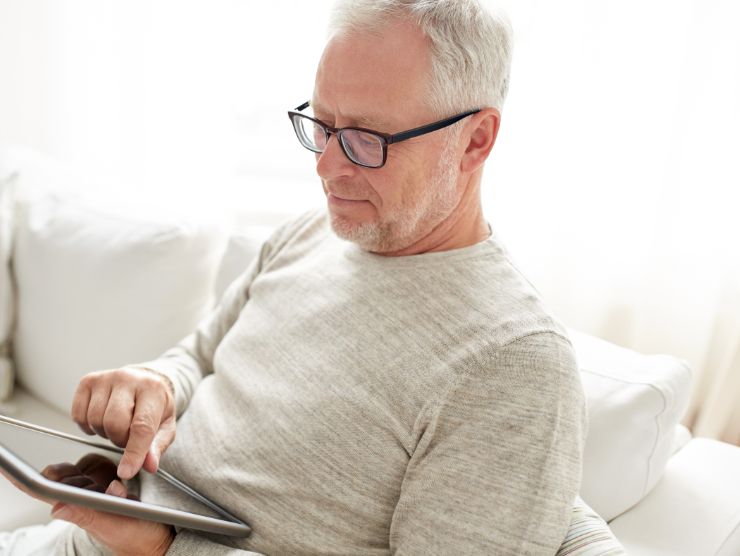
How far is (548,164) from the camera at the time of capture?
1.95 metres

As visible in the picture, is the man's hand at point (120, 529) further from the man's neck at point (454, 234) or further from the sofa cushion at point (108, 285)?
the sofa cushion at point (108, 285)

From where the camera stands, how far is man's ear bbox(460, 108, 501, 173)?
112 cm

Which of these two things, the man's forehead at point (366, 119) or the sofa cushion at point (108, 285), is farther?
the sofa cushion at point (108, 285)

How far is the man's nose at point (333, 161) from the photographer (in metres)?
1.11

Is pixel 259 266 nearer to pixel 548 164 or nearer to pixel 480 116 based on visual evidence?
pixel 480 116

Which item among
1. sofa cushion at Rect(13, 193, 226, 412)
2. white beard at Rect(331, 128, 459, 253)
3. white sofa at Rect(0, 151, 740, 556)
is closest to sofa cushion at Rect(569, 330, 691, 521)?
white sofa at Rect(0, 151, 740, 556)

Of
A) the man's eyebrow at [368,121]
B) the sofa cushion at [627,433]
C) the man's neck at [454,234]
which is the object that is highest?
the man's eyebrow at [368,121]

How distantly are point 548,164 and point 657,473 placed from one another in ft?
3.03

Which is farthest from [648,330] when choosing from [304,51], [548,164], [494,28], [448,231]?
[304,51]

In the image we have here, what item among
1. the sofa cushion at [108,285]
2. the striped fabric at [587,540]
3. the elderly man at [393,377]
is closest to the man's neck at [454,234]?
the elderly man at [393,377]

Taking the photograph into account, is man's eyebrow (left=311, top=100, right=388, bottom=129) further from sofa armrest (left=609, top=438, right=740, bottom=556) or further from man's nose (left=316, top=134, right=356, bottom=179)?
sofa armrest (left=609, top=438, right=740, bottom=556)

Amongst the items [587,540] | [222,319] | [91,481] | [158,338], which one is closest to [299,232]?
[222,319]

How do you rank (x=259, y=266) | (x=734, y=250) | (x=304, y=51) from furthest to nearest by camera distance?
(x=304, y=51)
(x=734, y=250)
(x=259, y=266)

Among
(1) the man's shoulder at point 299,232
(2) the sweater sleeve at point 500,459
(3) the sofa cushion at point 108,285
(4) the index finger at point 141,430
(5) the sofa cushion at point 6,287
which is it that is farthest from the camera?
(5) the sofa cushion at point 6,287
